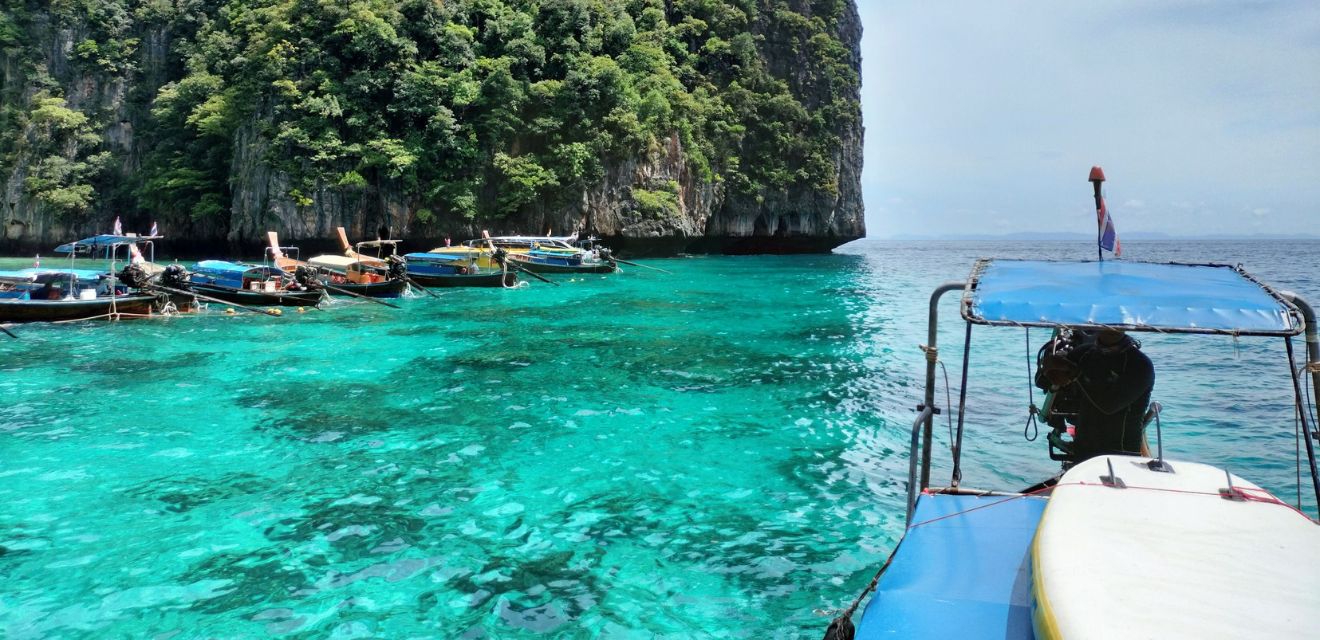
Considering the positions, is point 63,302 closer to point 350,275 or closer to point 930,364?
point 350,275

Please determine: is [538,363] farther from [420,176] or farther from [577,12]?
[577,12]

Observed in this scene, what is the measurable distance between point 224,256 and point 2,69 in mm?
22071

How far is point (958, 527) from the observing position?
157 inches

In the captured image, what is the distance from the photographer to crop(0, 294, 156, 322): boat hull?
1783 cm

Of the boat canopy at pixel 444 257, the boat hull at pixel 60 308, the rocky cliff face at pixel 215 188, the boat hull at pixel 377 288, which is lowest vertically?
the boat hull at pixel 60 308

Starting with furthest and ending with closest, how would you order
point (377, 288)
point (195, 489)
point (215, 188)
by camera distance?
point (215, 188)
point (377, 288)
point (195, 489)

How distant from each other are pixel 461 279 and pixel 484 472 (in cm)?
2281

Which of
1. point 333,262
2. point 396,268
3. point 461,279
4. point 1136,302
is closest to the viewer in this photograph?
point 1136,302

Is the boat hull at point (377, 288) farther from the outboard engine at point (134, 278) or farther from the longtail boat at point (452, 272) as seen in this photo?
the outboard engine at point (134, 278)

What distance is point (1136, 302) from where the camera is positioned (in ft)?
13.5

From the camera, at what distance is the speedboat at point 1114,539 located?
8.41 feet

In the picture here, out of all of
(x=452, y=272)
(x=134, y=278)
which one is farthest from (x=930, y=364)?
(x=452, y=272)

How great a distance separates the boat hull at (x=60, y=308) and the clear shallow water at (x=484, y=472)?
123cm

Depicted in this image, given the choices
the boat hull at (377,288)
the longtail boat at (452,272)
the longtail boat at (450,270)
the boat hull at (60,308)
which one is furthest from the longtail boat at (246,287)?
the longtail boat at (452,272)
